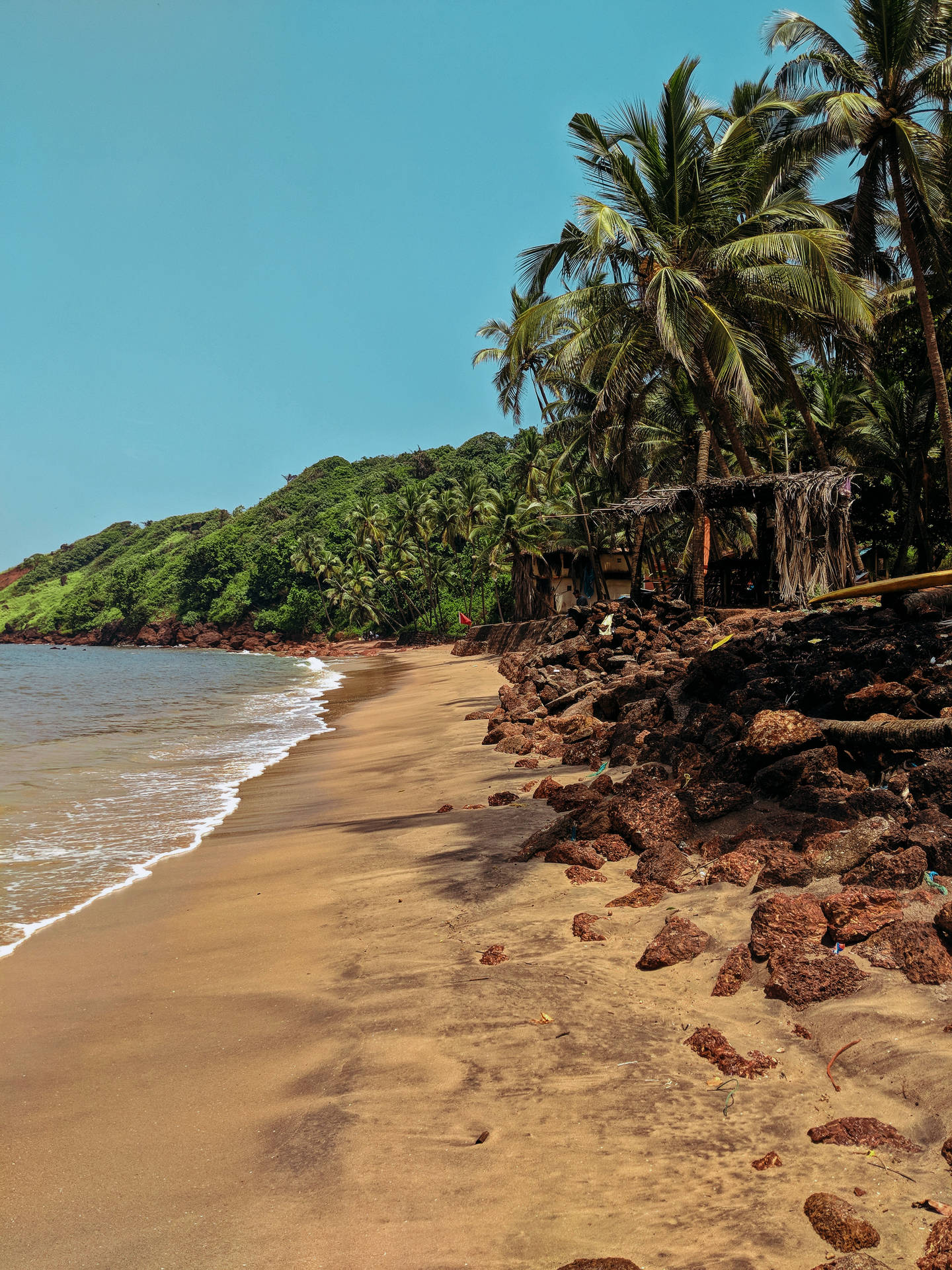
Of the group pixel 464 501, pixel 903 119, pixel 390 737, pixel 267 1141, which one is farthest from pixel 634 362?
pixel 464 501

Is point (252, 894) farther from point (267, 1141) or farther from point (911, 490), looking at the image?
point (911, 490)

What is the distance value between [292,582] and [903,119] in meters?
64.5

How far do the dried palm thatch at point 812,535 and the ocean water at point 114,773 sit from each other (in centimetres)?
971

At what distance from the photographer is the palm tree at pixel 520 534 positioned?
37.1 metres

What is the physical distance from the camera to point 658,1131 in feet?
9.70

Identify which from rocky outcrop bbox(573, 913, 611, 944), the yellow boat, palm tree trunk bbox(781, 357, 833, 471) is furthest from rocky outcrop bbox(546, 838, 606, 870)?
palm tree trunk bbox(781, 357, 833, 471)

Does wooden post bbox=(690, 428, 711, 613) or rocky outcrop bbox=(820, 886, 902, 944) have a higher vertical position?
wooden post bbox=(690, 428, 711, 613)

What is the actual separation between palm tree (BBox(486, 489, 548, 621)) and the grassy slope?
2706cm

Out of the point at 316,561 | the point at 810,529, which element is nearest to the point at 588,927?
the point at 810,529

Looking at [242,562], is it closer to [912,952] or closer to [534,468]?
[534,468]

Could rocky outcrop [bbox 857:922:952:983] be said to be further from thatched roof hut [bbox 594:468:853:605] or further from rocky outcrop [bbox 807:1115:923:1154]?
thatched roof hut [bbox 594:468:853:605]

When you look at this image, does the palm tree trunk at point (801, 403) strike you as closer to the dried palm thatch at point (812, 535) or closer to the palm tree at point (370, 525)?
the dried palm thatch at point (812, 535)

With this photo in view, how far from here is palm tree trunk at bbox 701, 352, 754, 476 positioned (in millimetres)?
16906

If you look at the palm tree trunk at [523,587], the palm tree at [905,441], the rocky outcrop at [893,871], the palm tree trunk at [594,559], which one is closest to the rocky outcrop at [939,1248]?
the rocky outcrop at [893,871]
